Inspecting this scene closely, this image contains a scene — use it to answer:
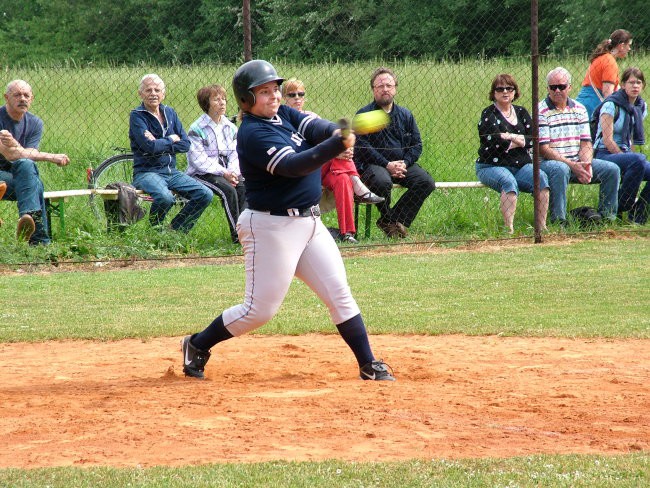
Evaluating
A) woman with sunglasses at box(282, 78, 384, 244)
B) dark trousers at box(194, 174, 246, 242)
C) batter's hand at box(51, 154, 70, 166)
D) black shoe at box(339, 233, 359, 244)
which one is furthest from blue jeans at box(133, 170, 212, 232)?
black shoe at box(339, 233, 359, 244)

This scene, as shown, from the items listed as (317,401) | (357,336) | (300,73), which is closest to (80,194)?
(300,73)

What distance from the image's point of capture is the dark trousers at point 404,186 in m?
11.3

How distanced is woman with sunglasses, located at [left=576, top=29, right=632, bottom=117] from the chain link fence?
87cm

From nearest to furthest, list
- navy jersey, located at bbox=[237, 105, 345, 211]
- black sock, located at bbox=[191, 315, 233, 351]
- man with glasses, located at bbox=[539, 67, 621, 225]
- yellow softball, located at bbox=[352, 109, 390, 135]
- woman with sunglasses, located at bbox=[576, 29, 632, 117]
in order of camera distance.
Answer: yellow softball, located at bbox=[352, 109, 390, 135] < navy jersey, located at bbox=[237, 105, 345, 211] < black sock, located at bbox=[191, 315, 233, 351] < man with glasses, located at bbox=[539, 67, 621, 225] < woman with sunglasses, located at bbox=[576, 29, 632, 117]

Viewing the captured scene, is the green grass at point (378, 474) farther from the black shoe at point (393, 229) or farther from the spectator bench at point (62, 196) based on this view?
the black shoe at point (393, 229)

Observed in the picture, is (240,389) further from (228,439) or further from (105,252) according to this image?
(105,252)

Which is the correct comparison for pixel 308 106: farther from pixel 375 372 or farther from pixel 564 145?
pixel 375 372

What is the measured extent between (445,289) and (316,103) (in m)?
5.73

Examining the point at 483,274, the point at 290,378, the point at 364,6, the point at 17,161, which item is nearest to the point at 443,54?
the point at 364,6

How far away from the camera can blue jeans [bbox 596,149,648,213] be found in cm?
1183

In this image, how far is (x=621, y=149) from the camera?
12.2 metres

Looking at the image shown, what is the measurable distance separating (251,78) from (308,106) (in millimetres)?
9006

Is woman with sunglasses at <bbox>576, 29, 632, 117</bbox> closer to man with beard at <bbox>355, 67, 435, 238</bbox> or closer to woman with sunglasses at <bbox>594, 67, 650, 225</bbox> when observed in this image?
woman with sunglasses at <bbox>594, 67, 650, 225</bbox>

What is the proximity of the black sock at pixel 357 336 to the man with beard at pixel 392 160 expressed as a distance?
5.48 meters
